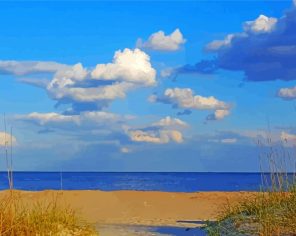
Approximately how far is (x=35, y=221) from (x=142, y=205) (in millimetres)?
11446

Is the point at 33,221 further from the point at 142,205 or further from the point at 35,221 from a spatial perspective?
the point at 142,205

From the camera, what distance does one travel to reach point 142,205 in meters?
21.5

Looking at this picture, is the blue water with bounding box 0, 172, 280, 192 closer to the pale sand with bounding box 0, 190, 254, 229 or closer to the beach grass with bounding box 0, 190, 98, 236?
the pale sand with bounding box 0, 190, 254, 229

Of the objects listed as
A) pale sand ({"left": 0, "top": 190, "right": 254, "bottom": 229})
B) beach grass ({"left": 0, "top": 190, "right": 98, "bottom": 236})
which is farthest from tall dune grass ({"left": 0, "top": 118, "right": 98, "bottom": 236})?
pale sand ({"left": 0, "top": 190, "right": 254, "bottom": 229})

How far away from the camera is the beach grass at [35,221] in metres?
9.81

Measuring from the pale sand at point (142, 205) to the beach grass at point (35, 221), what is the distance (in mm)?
4083

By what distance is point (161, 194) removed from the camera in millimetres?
25031

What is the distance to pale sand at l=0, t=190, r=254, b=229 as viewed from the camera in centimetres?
1662

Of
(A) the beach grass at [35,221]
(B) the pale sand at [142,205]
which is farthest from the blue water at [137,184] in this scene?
(A) the beach grass at [35,221]

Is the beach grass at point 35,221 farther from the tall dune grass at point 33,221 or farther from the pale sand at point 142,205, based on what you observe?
the pale sand at point 142,205

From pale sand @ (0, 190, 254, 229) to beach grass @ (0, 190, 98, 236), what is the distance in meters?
4.08

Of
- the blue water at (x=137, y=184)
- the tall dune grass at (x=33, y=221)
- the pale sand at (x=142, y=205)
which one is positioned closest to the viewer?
the tall dune grass at (x=33, y=221)

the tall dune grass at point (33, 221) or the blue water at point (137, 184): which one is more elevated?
the blue water at point (137, 184)

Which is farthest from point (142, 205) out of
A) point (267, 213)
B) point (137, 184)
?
point (137, 184)
